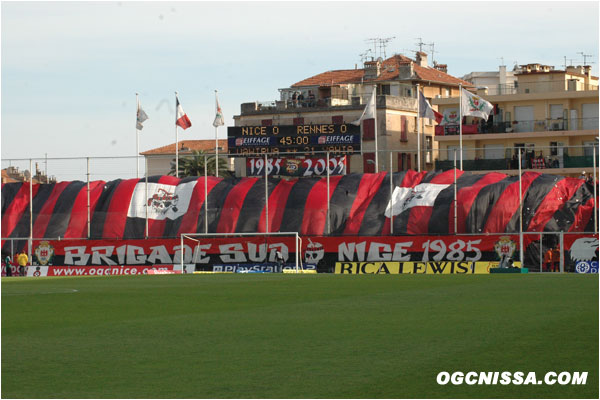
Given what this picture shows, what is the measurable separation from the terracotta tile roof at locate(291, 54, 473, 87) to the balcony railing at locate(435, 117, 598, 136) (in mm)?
17168

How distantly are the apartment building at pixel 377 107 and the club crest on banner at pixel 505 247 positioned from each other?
133ft

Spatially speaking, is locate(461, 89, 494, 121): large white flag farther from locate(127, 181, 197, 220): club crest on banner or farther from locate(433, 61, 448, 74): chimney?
locate(433, 61, 448, 74): chimney

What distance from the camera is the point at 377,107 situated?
10825 centimetres

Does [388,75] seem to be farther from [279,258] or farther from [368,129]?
[279,258]

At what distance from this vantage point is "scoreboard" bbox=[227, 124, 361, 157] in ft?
255

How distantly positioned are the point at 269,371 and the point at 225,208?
5419cm

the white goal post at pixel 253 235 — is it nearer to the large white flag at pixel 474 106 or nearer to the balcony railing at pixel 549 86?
the large white flag at pixel 474 106

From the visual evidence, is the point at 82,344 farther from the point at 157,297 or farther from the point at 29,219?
the point at 29,219

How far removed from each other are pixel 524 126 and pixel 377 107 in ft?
53.7

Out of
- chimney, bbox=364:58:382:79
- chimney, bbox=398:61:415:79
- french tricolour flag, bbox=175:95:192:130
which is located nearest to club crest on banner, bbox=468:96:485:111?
french tricolour flag, bbox=175:95:192:130

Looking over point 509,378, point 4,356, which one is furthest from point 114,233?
point 509,378

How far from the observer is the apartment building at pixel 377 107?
106688 mm

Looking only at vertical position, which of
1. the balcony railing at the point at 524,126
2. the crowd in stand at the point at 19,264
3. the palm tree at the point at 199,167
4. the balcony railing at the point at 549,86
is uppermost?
the balcony railing at the point at 549,86

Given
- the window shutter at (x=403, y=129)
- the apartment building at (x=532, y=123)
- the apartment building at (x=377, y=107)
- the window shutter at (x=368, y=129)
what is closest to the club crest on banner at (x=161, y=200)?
the apartment building at (x=532, y=123)
